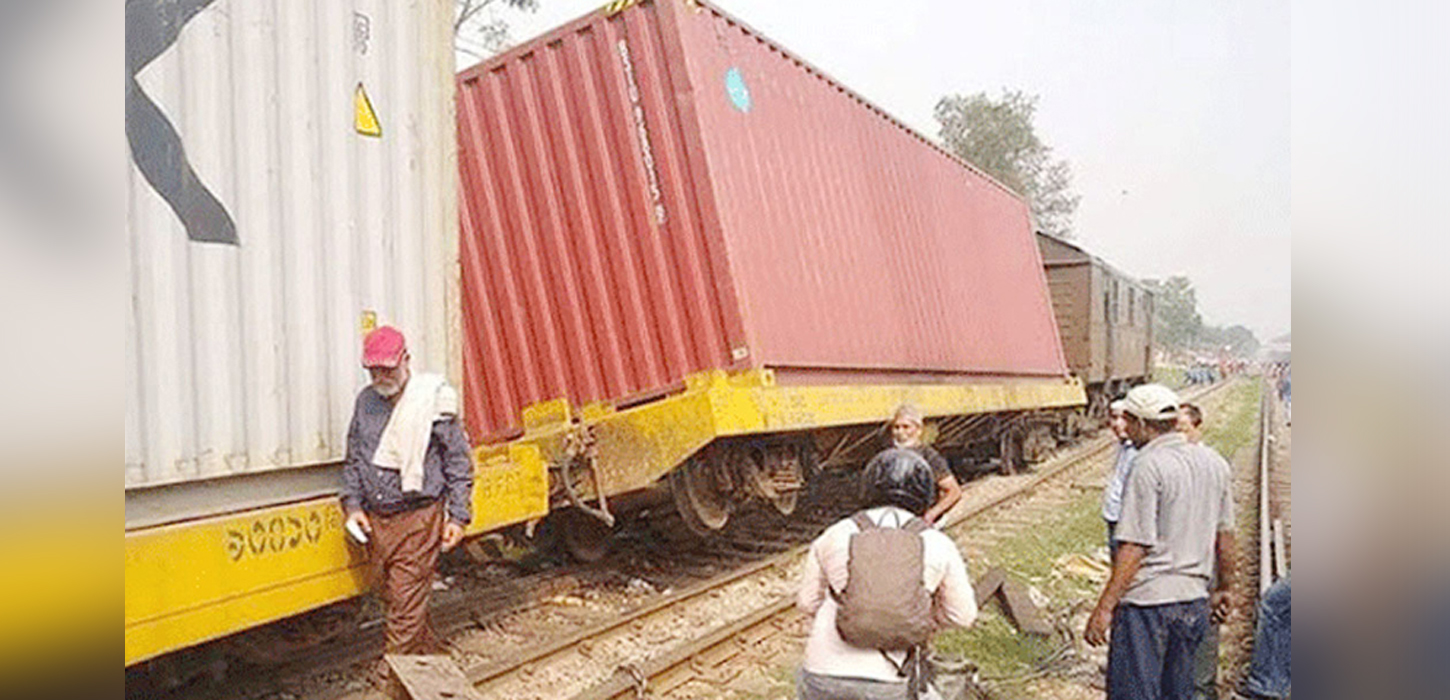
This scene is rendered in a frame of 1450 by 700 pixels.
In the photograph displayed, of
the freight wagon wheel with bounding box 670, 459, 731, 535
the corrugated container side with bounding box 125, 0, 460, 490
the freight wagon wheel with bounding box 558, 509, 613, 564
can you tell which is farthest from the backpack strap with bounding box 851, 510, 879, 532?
the freight wagon wheel with bounding box 558, 509, 613, 564

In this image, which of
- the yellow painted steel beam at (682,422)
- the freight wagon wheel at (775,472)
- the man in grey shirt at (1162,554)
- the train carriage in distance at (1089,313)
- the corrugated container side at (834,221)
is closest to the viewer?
the man in grey shirt at (1162,554)

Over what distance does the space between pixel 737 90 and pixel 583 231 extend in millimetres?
1210

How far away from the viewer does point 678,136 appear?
215 inches

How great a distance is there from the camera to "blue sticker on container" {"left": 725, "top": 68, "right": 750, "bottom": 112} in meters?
5.79

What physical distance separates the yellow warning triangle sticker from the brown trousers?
53.6 inches

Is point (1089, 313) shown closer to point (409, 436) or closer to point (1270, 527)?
point (1270, 527)

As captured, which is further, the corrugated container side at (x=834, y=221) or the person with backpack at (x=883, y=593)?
the corrugated container side at (x=834, y=221)

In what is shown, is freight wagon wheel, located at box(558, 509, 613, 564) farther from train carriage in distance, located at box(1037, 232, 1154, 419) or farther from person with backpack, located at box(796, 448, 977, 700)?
train carriage in distance, located at box(1037, 232, 1154, 419)

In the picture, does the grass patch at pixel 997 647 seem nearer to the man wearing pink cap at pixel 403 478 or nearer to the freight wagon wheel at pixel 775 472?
the freight wagon wheel at pixel 775 472

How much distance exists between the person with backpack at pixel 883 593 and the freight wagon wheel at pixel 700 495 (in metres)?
3.59

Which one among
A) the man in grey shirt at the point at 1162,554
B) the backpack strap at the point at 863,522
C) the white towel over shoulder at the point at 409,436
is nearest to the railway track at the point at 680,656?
the white towel over shoulder at the point at 409,436

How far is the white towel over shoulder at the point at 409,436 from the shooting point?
3.43 metres

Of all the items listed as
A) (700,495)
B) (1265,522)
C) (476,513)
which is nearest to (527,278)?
(700,495)

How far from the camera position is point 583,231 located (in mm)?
5703
